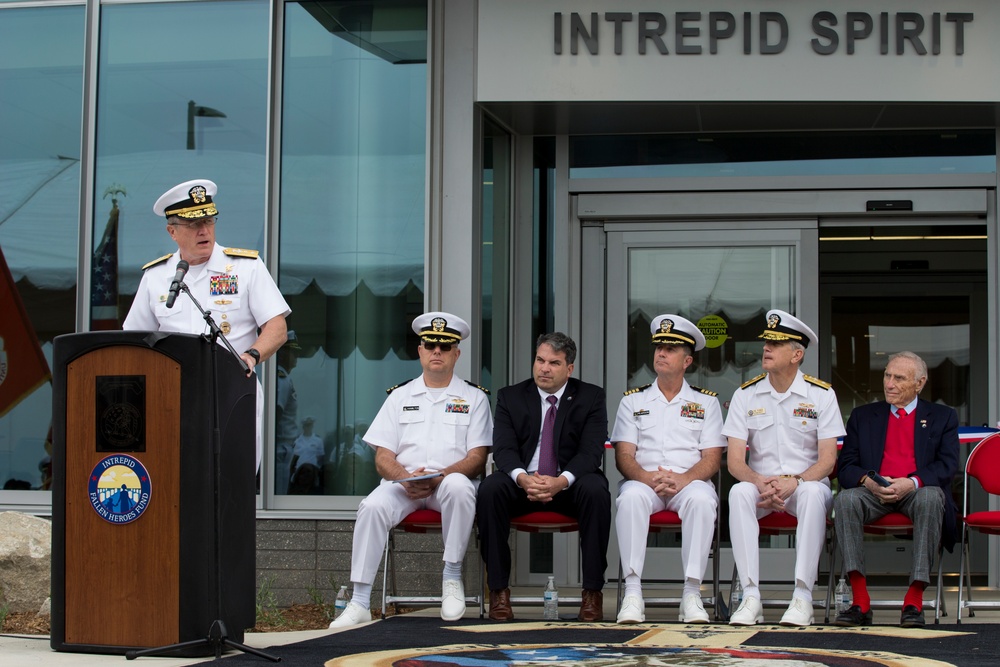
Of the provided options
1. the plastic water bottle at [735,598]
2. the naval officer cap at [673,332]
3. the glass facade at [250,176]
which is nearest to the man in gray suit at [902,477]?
the plastic water bottle at [735,598]

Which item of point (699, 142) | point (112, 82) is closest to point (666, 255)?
point (699, 142)

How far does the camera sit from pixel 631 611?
549 cm

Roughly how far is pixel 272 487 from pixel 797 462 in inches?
112

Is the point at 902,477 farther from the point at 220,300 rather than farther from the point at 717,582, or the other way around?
the point at 220,300

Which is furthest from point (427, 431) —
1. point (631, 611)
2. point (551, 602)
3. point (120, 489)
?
point (120, 489)

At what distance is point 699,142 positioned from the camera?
7.83 m

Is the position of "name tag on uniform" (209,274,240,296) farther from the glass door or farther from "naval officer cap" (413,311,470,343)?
the glass door

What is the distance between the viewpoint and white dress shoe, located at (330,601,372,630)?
18.4 feet

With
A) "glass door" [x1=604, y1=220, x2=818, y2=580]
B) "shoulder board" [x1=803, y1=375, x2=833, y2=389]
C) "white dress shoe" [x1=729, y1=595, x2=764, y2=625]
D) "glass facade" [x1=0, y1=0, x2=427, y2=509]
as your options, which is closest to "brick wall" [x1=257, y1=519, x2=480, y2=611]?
"glass facade" [x1=0, y1=0, x2=427, y2=509]

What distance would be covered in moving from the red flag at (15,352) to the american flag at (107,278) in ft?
1.38

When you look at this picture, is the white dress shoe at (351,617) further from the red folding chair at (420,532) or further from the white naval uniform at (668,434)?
the white naval uniform at (668,434)

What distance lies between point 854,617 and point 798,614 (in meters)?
0.35

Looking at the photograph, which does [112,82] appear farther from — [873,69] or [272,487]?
[873,69]

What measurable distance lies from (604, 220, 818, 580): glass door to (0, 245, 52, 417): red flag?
335 centimetres
